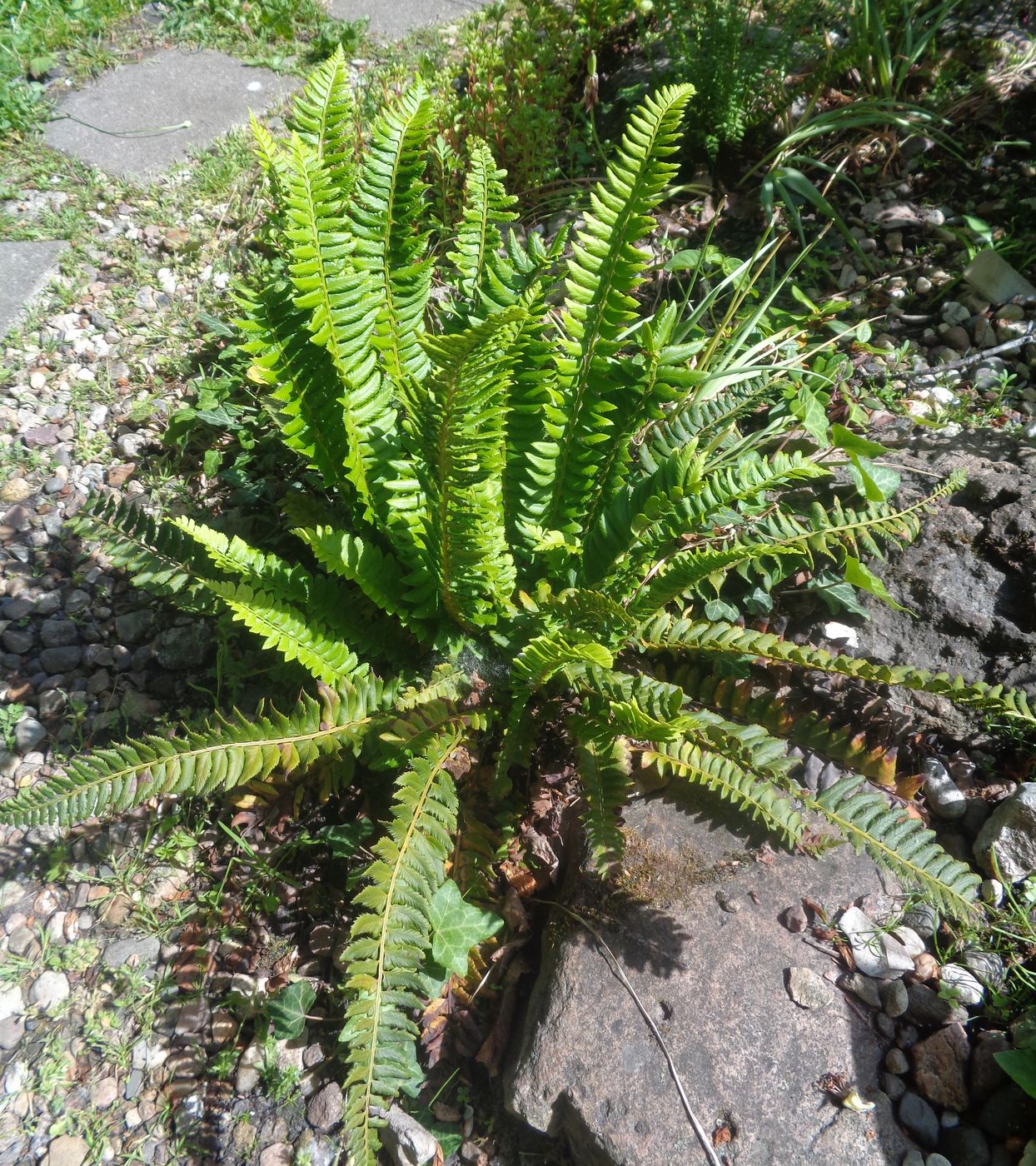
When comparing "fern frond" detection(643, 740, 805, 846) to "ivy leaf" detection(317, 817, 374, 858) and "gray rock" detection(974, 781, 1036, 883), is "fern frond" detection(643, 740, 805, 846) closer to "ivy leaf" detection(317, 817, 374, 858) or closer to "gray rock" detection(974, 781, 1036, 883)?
"gray rock" detection(974, 781, 1036, 883)

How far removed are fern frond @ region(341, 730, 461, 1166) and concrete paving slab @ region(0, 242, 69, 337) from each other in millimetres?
2451

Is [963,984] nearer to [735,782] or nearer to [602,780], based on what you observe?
[735,782]

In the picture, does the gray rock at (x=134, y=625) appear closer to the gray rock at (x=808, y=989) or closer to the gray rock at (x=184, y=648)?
the gray rock at (x=184, y=648)

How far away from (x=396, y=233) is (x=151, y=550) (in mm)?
907

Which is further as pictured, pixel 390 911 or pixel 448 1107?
pixel 448 1107

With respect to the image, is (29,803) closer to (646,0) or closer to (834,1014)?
(834,1014)

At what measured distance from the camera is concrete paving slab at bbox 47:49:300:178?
364cm

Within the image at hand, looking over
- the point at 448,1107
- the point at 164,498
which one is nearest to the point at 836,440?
the point at 448,1107

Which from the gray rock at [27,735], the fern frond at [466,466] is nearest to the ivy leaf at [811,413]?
the fern frond at [466,466]

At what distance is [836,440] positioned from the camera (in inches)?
Result: 67.2

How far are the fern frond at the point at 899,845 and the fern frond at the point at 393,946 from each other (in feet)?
2.27

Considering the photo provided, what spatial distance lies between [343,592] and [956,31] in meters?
3.20

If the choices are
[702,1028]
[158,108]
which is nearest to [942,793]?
[702,1028]

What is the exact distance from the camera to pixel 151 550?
6.42ft
